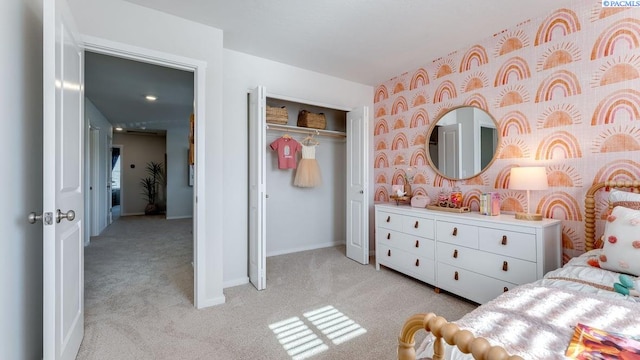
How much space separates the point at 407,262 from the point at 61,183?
284cm

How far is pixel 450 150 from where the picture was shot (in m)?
2.98

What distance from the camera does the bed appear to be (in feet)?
2.27

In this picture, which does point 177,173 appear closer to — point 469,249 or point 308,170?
point 308,170

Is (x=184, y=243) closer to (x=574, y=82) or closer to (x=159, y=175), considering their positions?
(x=159, y=175)

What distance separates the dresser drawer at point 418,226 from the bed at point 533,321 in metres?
1.19

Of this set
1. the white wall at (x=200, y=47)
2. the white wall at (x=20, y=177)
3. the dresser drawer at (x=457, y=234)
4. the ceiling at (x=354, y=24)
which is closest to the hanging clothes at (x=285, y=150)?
the ceiling at (x=354, y=24)

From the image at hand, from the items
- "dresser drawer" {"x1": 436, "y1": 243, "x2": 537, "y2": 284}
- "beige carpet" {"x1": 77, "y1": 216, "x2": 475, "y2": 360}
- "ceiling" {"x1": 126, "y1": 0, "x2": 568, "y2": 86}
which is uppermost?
"ceiling" {"x1": 126, "y1": 0, "x2": 568, "y2": 86}

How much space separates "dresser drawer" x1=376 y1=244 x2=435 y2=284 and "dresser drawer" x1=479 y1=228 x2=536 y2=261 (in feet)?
1.90

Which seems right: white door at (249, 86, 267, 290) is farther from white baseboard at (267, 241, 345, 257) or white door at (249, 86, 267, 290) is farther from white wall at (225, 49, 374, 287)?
white baseboard at (267, 241, 345, 257)

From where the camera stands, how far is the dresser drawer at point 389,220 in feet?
9.92

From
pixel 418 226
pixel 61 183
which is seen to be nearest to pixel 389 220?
pixel 418 226

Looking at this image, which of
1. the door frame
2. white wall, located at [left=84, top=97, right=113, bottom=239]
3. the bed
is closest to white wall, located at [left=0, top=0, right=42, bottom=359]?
the door frame

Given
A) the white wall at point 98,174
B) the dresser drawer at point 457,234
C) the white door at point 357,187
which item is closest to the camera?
the dresser drawer at point 457,234

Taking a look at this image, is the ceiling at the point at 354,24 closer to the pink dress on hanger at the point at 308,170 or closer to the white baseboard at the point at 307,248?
the pink dress on hanger at the point at 308,170
